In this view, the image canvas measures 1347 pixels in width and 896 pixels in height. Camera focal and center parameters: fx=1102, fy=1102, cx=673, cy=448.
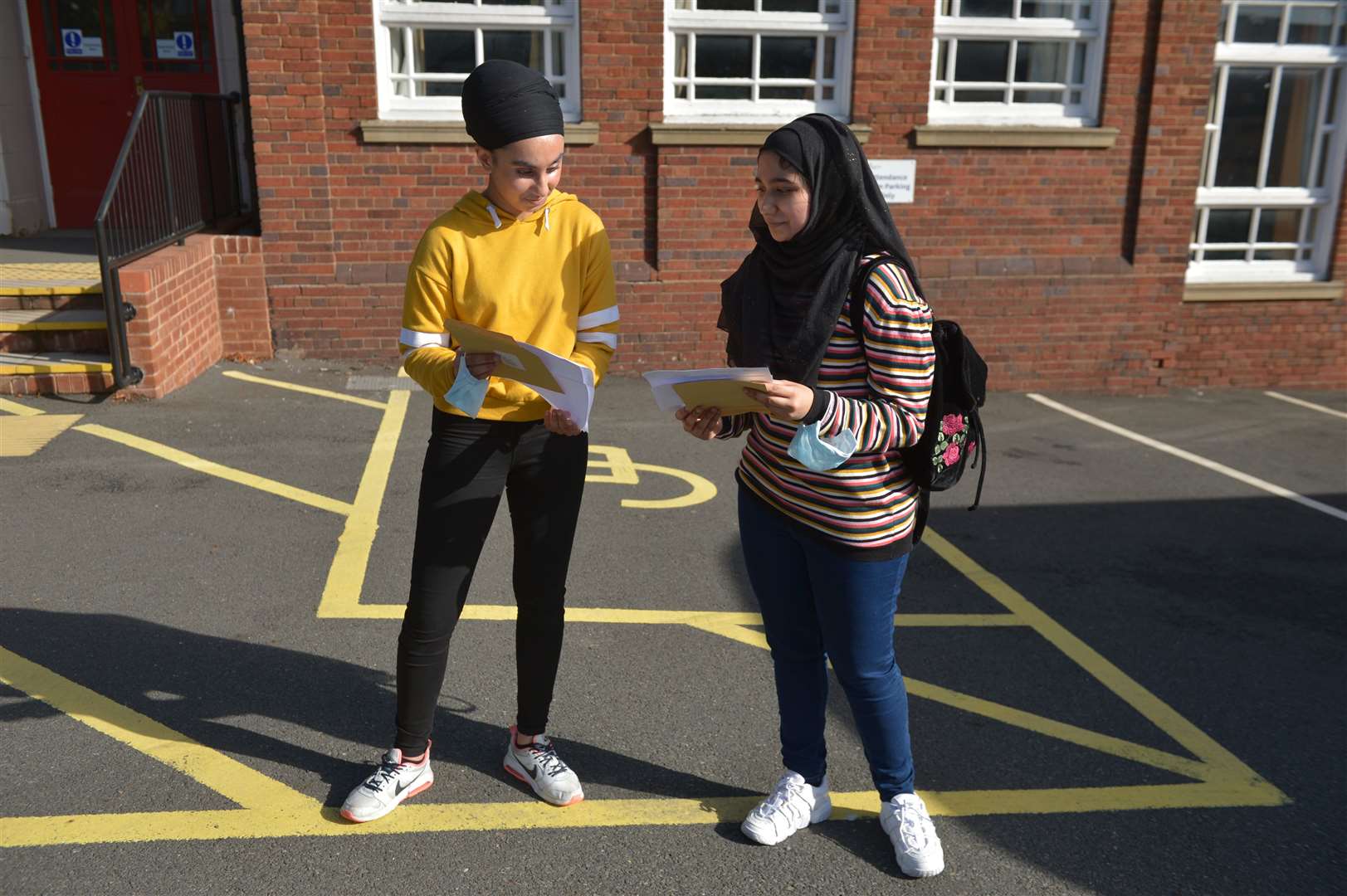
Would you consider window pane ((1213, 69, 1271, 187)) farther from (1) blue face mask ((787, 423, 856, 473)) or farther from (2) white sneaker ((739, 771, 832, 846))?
(1) blue face mask ((787, 423, 856, 473))

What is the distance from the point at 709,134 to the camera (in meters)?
8.58

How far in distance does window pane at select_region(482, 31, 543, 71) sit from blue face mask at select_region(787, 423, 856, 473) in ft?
22.4

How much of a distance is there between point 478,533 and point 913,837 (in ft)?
4.69

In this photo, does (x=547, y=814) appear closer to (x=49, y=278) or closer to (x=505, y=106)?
(x=505, y=106)

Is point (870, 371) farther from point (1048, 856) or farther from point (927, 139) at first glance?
point (927, 139)

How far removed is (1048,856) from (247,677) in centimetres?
271

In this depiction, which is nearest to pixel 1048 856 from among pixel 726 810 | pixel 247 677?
pixel 726 810

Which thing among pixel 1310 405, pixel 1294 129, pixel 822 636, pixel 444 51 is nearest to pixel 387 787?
pixel 822 636

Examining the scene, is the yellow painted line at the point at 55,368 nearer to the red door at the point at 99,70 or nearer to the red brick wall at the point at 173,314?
the red brick wall at the point at 173,314

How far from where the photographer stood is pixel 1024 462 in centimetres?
731

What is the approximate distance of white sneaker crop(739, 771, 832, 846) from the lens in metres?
3.07

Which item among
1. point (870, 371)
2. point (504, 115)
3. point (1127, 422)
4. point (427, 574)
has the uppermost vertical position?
point (504, 115)

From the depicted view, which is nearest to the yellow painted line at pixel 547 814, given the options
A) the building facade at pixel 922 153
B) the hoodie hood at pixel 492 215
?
the hoodie hood at pixel 492 215

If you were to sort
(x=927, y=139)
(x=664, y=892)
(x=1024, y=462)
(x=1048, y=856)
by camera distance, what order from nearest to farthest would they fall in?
(x=664, y=892)
(x=1048, y=856)
(x=1024, y=462)
(x=927, y=139)
